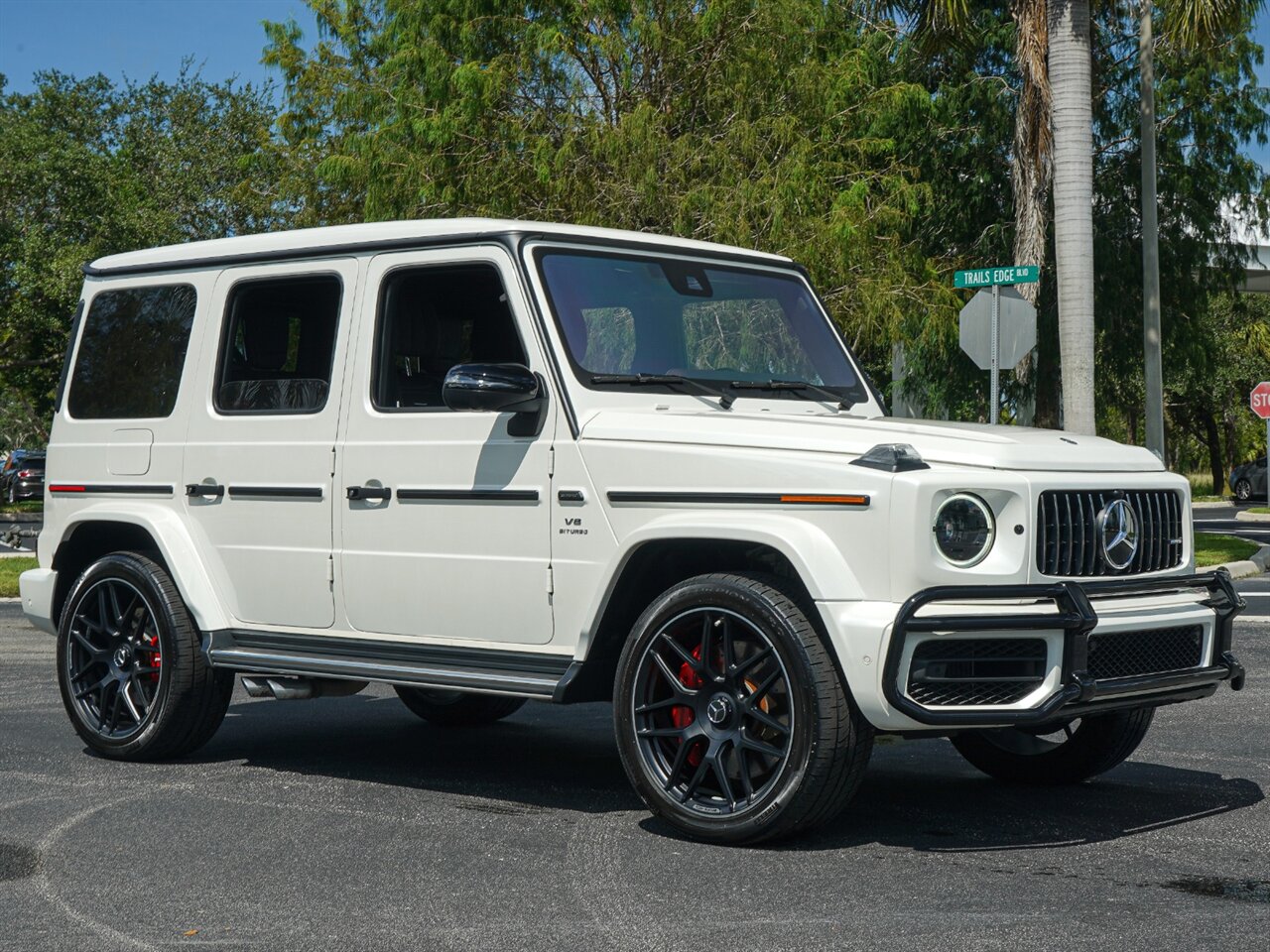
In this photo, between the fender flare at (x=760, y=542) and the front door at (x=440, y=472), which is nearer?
the fender flare at (x=760, y=542)

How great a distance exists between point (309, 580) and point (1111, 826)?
3154mm

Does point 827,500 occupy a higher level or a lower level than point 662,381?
lower

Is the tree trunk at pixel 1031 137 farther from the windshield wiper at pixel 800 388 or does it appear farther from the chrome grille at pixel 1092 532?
the chrome grille at pixel 1092 532

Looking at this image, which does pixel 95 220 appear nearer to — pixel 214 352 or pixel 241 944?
pixel 214 352

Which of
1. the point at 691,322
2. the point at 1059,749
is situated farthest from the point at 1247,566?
the point at 691,322

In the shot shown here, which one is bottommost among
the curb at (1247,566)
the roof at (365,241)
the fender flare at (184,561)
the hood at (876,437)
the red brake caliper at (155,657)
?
the curb at (1247,566)

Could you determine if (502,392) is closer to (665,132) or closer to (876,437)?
(876,437)

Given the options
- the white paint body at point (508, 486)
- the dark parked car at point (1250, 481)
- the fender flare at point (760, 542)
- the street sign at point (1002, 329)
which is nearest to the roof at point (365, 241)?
the white paint body at point (508, 486)

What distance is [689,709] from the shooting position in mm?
5871

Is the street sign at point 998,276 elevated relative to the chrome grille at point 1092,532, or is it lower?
elevated

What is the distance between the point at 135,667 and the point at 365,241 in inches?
85.2

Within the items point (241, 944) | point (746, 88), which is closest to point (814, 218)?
point (746, 88)

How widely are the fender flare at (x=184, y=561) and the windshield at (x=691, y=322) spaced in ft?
6.58

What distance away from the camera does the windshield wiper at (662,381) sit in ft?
21.1
